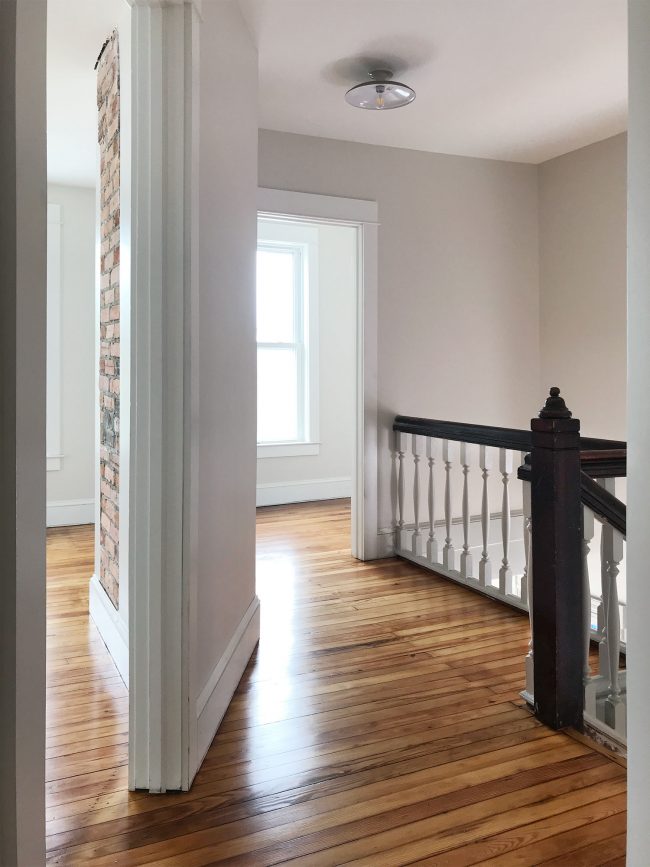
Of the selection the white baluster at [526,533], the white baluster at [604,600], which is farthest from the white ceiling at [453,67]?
the white baluster at [604,600]

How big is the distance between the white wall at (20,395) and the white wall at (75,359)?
4.75m

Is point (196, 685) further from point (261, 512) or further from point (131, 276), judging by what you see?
point (261, 512)

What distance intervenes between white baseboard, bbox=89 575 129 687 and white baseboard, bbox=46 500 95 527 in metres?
2.33

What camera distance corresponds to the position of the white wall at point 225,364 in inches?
84.7

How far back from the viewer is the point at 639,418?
38.1 inches

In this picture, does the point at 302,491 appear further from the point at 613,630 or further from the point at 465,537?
the point at 613,630

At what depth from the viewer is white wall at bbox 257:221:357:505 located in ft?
21.6

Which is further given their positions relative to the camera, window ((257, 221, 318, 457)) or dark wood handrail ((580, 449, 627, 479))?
window ((257, 221, 318, 457))

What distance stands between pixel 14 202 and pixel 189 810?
5.18 ft

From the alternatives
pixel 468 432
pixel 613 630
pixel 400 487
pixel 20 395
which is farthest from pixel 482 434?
pixel 20 395

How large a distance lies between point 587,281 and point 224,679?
3511 mm

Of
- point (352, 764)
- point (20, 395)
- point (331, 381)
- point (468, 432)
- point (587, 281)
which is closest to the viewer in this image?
point (20, 395)

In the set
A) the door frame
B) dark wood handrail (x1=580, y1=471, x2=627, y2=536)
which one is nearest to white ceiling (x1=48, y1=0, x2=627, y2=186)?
the door frame

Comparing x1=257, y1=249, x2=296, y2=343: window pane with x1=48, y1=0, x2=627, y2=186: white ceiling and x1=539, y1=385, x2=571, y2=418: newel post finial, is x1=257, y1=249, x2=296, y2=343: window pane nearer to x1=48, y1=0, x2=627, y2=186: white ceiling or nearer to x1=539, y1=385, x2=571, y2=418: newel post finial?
x1=48, y1=0, x2=627, y2=186: white ceiling
